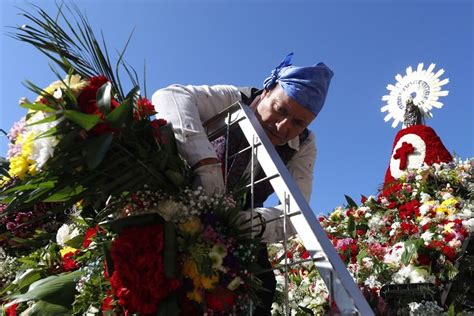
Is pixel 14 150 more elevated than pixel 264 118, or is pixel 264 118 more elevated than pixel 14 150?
pixel 264 118

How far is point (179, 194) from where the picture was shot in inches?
61.7

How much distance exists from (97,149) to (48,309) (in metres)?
0.78

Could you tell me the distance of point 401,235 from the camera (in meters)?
4.52

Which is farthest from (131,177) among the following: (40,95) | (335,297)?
(335,297)

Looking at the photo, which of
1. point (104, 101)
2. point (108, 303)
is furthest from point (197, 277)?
point (104, 101)

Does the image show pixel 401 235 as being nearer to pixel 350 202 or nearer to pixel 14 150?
pixel 350 202

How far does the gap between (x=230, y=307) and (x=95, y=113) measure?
0.71 metres

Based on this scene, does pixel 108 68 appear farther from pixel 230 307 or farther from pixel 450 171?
pixel 450 171

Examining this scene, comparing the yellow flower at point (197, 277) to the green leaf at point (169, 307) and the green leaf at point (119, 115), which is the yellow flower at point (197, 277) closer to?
the green leaf at point (169, 307)

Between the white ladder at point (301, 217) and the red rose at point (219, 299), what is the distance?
0.18 meters

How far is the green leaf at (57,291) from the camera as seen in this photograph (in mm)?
1801

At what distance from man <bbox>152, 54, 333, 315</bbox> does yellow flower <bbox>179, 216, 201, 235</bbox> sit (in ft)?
0.46

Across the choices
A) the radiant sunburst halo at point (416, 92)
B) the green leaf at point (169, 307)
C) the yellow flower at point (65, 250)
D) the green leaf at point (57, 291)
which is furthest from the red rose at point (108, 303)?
the radiant sunburst halo at point (416, 92)

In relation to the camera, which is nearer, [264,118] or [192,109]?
[192,109]
